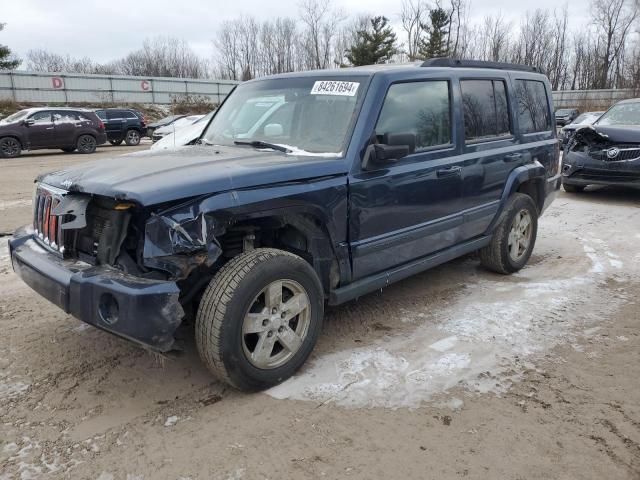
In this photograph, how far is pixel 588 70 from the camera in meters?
59.0

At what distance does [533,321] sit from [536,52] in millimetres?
65544

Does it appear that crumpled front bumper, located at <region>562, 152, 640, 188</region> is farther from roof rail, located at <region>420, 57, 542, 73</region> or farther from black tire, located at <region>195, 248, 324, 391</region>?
black tire, located at <region>195, 248, 324, 391</region>

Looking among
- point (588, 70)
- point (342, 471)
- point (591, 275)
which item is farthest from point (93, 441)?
point (588, 70)

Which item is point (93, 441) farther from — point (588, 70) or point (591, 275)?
point (588, 70)

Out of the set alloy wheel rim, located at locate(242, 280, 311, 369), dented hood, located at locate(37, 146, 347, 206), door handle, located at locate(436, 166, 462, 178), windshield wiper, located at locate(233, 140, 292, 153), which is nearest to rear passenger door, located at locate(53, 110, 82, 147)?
dented hood, located at locate(37, 146, 347, 206)

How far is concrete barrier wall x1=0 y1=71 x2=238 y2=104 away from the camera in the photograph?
33844 mm

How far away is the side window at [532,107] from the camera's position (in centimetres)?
520

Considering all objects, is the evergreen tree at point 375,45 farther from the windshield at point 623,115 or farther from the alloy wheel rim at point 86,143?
the windshield at point 623,115

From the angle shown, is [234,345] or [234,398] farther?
[234,398]

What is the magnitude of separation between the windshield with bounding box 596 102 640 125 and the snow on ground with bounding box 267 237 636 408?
5741 millimetres

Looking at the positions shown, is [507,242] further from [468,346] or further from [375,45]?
[375,45]

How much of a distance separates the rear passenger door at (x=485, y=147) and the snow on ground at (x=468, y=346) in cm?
72

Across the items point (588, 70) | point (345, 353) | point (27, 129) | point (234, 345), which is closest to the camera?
point (234, 345)

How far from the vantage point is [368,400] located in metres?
3.03
